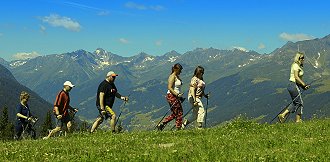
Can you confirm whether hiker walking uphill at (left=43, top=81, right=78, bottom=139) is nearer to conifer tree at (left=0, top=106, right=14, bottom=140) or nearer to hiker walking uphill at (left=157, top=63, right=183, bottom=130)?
hiker walking uphill at (left=157, top=63, right=183, bottom=130)

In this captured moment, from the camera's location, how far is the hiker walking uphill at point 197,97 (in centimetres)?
1978

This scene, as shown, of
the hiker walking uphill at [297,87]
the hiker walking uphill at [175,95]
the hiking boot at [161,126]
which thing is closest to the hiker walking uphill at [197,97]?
the hiker walking uphill at [175,95]

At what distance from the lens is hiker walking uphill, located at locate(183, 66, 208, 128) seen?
1978cm

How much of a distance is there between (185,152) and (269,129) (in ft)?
21.5

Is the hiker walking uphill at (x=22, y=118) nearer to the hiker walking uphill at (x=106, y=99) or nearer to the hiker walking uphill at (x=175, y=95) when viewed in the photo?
the hiker walking uphill at (x=106, y=99)

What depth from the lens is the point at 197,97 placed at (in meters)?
20.1

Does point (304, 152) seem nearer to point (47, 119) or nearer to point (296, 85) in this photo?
point (296, 85)

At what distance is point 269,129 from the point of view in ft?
52.9

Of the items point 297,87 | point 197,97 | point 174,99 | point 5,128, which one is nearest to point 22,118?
point 174,99

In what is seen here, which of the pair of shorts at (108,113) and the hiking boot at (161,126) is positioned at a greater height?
the pair of shorts at (108,113)

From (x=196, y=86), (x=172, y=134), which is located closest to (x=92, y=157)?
(x=172, y=134)

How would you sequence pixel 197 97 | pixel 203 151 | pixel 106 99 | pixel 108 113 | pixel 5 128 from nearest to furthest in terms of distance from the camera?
1. pixel 203 151
2. pixel 108 113
3. pixel 106 99
4. pixel 197 97
5. pixel 5 128

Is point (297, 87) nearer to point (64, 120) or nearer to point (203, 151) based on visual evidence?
point (64, 120)

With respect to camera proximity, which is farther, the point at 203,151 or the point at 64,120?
the point at 64,120
